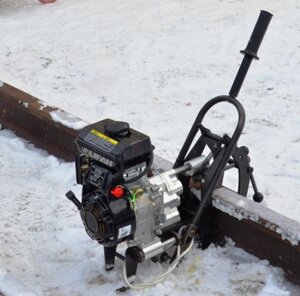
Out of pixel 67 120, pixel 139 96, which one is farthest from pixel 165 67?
pixel 67 120

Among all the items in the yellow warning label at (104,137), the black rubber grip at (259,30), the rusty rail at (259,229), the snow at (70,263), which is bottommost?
the snow at (70,263)

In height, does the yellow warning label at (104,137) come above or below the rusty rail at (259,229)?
above

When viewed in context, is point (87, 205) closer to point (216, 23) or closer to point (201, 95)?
point (201, 95)

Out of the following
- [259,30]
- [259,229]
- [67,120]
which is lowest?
[67,120]

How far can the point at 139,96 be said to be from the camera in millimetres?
5414

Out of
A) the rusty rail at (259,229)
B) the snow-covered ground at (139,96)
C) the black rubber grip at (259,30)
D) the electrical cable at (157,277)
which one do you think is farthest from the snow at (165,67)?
the black rubber grip at (259,30)

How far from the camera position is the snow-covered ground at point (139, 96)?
325 centimetres

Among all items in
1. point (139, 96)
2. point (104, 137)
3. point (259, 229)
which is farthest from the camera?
point (139, 96)

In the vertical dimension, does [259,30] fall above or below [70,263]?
above

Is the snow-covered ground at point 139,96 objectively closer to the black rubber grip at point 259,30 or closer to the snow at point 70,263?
the snow at point 70,263

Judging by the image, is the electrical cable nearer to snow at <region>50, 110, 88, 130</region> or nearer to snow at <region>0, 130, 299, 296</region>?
snow at <region>0, 130, 299, 296</region>

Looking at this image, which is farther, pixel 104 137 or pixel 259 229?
pixel 259 229

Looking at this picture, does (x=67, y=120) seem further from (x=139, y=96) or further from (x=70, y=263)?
(x=139, y=96)

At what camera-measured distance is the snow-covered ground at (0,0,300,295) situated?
3252mm
